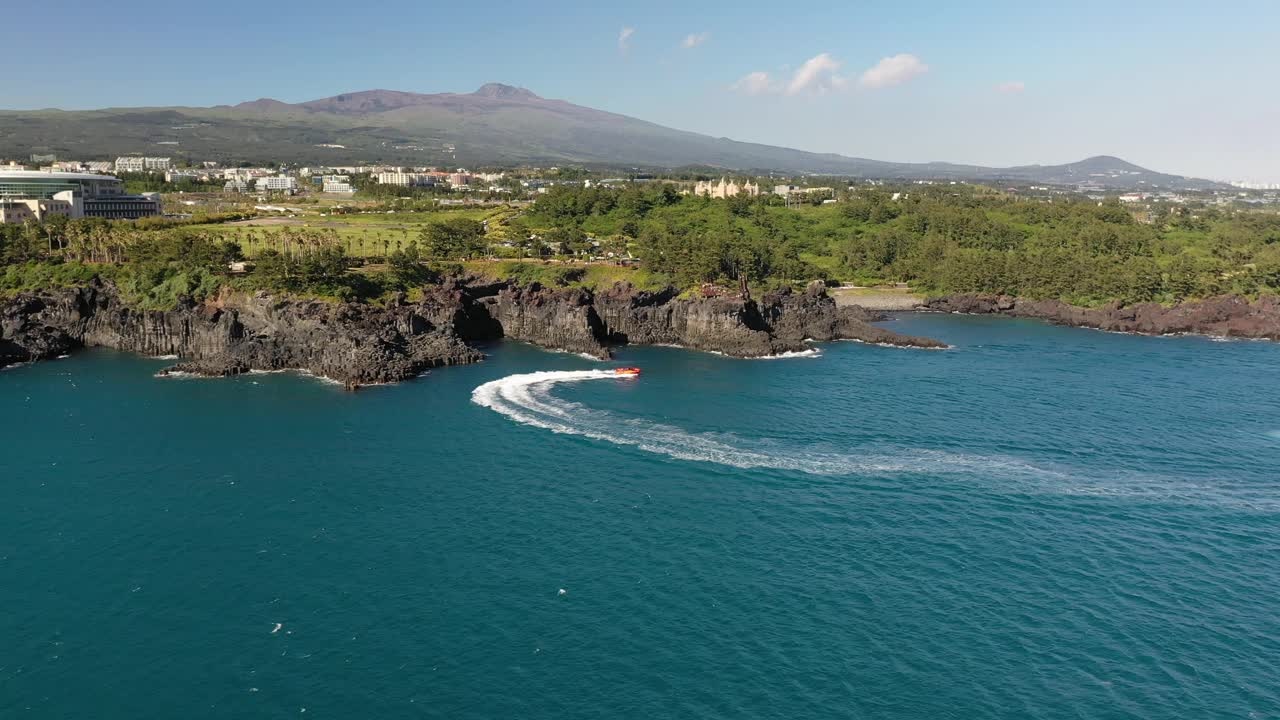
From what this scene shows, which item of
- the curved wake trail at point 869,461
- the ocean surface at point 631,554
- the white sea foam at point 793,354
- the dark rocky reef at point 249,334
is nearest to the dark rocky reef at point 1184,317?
the ocean surface at point 631,554

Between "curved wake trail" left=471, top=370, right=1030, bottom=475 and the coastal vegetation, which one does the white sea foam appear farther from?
"curved wake trail" left=471, top=370, right=1030, bottom=475

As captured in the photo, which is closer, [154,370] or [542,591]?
[542,591]

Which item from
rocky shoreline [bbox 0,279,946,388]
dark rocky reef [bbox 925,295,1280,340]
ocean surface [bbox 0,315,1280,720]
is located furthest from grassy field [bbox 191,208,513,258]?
dark rocky reef [bbox 925,295,1280,340]

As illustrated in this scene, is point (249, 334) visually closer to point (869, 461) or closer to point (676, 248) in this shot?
point (676, 248)

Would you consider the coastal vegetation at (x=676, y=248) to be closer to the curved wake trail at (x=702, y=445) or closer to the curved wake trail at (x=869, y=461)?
the curved wake trail at (x=702, y=445)

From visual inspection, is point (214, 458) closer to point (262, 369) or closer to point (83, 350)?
point (262, 369)

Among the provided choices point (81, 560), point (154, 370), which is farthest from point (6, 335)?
point (81, 560)
